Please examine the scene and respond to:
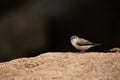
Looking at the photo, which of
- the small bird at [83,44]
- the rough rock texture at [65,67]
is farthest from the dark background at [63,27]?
the rough rock texture at [65,67]

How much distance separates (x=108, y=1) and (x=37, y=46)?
2263 mm

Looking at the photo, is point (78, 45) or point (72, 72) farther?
point (78, 45)

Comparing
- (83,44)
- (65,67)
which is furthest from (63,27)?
(65,67)

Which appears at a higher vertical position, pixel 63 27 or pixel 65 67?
pixel 63 27

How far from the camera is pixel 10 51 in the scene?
13.3m

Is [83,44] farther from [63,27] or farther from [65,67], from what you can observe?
[63,27]

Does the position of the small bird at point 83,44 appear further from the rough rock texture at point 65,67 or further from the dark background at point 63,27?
the dark background at point 63,27

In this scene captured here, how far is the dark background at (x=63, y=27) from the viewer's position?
13.1 metres

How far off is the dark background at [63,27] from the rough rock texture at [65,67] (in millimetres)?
4672

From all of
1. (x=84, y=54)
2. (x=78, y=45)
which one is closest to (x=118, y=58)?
(x=84, y=54)

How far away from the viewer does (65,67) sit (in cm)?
782

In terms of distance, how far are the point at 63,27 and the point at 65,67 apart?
536 cm

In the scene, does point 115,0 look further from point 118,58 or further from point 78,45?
point 118,58

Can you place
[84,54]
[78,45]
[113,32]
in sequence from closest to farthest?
1. [84,54]
2. [78,45]
3. [113,32]
